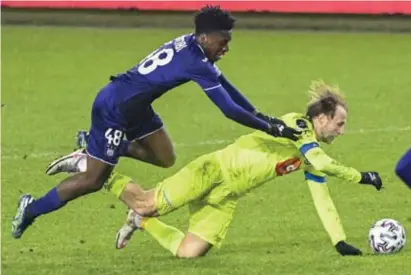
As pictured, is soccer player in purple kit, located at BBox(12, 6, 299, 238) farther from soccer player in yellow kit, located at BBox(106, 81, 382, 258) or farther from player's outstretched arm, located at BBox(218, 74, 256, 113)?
soccer player in yellow kit, located at BBox(106, 81, 382, 258)

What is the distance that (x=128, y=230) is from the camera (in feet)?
34.7

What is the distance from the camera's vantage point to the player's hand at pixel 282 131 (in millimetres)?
9734

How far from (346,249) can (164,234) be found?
1448 millimetres

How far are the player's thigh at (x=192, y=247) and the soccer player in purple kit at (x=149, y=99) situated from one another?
810mm

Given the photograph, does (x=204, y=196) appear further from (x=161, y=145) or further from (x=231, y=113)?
(x=161, y=145)

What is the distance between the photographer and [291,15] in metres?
29.2

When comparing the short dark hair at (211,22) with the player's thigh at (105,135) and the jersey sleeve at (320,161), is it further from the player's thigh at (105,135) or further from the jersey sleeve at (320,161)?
the jersey sleeve at (320,161)

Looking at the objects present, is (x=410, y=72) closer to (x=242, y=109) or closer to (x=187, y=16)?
(x=187, y=16)

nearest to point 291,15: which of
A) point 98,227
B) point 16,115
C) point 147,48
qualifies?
point 147,48

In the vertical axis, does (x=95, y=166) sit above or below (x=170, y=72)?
below

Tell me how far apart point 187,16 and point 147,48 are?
2948 mm

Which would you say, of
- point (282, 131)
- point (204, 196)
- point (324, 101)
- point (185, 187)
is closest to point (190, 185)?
point (185, 187)

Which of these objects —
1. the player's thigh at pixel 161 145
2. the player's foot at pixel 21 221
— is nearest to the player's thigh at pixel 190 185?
the player's thigh at pixel 161 145

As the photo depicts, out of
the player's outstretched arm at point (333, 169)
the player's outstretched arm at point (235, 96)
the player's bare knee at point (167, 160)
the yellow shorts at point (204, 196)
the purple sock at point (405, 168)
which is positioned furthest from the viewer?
the player's bare knee at point (167, 160)
